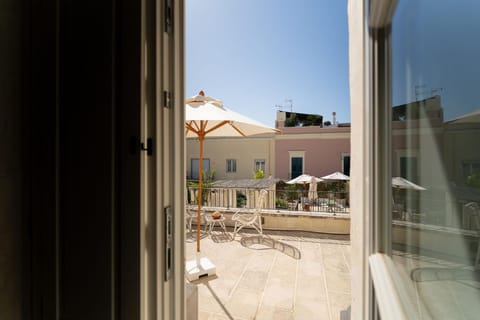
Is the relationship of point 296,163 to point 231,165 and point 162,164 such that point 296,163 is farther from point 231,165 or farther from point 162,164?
point 162,164

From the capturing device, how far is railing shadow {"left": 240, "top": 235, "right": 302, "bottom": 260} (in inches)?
138

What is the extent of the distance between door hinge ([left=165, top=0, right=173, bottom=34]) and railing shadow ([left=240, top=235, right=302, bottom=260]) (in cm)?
344

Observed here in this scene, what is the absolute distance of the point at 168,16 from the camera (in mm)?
704

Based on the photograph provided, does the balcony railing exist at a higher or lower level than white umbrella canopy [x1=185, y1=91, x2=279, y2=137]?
lower

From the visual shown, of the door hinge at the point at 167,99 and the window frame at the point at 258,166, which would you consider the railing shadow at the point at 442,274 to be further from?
the window frame at the point at 258,166

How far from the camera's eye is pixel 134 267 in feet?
1.94

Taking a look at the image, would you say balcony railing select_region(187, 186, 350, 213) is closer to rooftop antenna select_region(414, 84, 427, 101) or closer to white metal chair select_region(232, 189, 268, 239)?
white metal chair select_region(232, 189, 268, 239)

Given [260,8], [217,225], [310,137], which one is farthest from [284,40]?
[310,137]

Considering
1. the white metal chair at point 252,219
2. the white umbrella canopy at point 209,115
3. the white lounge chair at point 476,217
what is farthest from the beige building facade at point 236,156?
the white lounge chair at point 476,217

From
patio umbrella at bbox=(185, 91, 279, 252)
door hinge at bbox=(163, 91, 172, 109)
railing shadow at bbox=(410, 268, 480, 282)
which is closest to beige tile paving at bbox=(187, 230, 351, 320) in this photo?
patio umbrella at bbox=(185, 91, 279, 252)

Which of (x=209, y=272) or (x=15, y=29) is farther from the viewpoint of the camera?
(x=209, y=272)

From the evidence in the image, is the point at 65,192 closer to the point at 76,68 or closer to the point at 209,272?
the point at 76,68

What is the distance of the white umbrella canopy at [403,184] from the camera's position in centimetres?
84

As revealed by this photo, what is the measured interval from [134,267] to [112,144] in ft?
1.13
